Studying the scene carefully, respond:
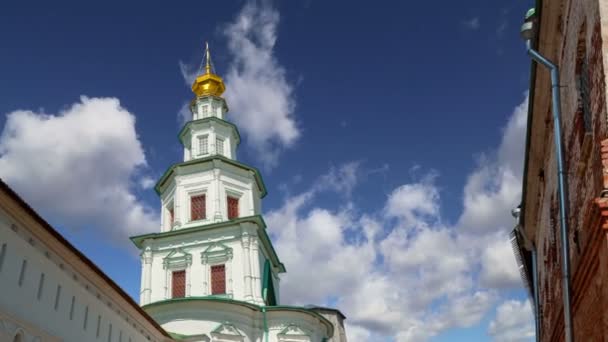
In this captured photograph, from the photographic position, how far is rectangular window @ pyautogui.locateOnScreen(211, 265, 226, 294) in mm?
31734

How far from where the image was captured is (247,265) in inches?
1249

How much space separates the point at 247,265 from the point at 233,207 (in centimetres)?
444

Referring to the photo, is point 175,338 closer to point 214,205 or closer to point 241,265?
point 241,265

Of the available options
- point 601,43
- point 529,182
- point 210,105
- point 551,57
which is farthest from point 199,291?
point 601,43

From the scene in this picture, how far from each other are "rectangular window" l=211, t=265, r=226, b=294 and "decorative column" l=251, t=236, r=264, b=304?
156 cm

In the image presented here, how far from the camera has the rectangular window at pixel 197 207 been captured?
34.5 metres

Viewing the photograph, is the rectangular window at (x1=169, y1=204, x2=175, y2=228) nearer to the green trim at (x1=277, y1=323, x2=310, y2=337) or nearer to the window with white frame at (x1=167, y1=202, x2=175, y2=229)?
the window with white frame at (x1=167, y1=202, x2=175, y2=229)

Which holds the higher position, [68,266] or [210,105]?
[210,105]

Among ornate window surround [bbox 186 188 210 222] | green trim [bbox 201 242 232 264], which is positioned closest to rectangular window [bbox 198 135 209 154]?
ornate window surround [bbox 186 188 210 222]

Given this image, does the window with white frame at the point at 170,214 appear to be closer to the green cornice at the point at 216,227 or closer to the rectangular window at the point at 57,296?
the green cornice at the point at 216,227

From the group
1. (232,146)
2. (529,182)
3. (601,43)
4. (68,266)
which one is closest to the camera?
(601,43)

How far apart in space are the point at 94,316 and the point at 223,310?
1080cm

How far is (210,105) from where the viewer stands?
3838 centimetres

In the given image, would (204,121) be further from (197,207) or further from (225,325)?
(225,325)
